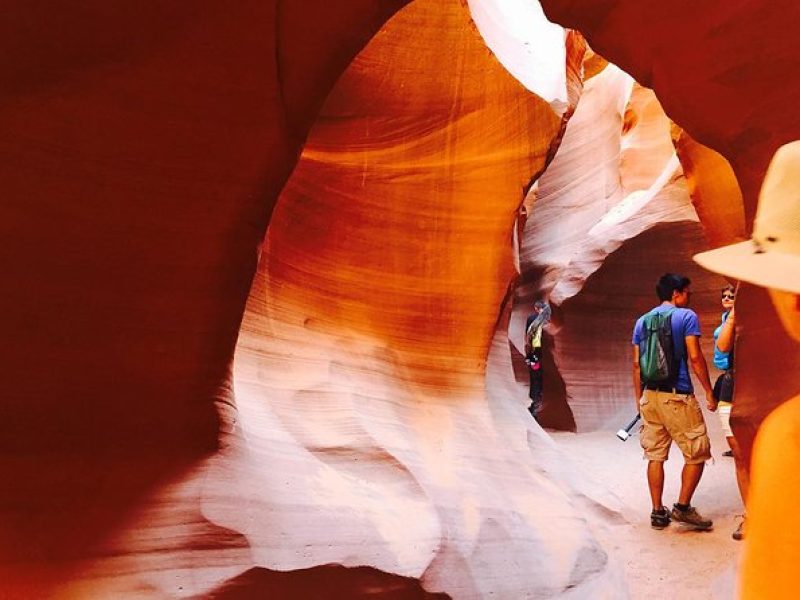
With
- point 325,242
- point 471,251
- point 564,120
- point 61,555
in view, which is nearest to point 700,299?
point 564,120

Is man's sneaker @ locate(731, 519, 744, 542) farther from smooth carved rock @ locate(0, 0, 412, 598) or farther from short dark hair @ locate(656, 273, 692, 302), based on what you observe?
smooth carved rock @ locate(0, 0, 412, 598)

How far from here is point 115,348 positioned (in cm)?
303

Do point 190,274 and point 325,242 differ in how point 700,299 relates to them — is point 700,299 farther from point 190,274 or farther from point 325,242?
point 190,274

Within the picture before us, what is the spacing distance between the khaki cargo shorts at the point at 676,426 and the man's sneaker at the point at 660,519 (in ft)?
1.47

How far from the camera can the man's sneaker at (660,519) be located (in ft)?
16.0

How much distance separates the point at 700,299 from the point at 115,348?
28.2 feet

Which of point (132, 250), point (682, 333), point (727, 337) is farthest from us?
point (682, 333)

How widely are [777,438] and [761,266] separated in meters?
0.25

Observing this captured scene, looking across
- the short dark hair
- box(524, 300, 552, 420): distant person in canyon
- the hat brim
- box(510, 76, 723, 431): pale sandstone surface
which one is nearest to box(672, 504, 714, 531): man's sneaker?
the short dark hair

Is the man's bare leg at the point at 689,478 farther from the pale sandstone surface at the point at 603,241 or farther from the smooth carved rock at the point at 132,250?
the pale sandstone surface at the point at 603,241

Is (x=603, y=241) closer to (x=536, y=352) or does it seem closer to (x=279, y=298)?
(x=536, y=352)

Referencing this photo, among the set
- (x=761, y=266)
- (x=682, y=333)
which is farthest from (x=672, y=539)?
(x=761, y=266)

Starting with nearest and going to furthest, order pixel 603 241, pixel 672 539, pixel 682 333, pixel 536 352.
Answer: pixel 682 333, pixel 672 539, pixel 603 241, pixel 536 352

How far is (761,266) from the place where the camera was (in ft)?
3.44
